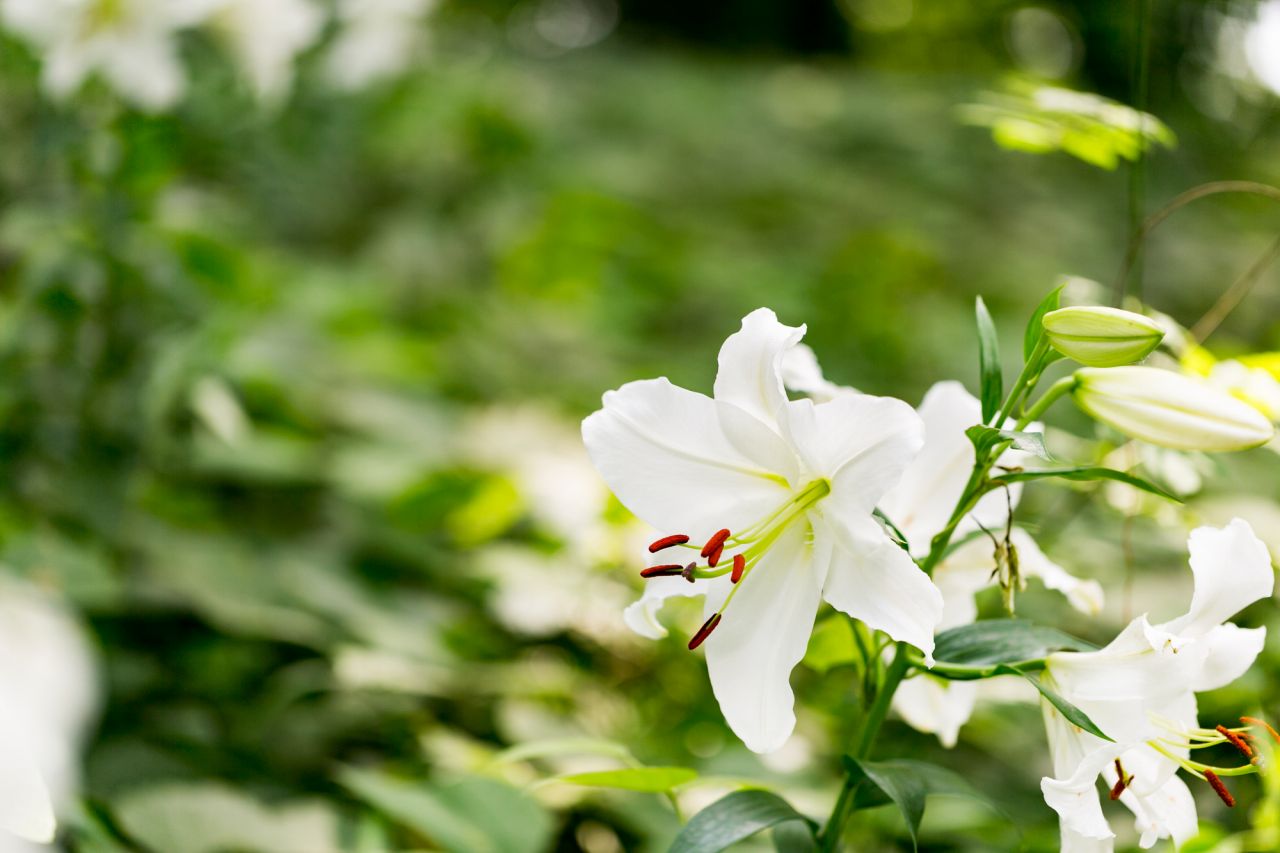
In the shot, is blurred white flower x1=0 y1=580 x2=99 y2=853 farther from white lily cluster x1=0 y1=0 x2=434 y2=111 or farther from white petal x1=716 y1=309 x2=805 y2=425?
white lily cluster x1=0 y1=0 x2=434 y2=111

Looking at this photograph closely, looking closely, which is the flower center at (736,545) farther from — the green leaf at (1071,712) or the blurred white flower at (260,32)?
the blurred white flower at (260,32)

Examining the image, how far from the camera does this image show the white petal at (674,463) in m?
0.55

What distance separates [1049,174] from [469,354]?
3161mm

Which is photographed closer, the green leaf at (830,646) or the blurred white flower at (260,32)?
the green leaf at (830,646)

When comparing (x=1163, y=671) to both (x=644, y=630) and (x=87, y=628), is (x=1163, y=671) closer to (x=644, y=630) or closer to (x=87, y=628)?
(x=644, y=630)

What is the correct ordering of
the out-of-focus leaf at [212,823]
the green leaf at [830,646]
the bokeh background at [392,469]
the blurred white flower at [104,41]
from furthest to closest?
the blurred white flower at [104,41], the bokeh background at [392,469], the out-of-focus leaf at [212,823], the green leaf at [830,646]

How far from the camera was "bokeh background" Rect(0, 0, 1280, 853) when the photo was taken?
97 centimetres

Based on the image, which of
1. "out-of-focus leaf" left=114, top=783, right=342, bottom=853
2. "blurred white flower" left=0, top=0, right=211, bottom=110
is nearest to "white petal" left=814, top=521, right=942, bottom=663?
"out-of-focus leaf" left=114, top=783, right=342, bottom=853

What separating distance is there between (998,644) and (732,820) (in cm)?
18

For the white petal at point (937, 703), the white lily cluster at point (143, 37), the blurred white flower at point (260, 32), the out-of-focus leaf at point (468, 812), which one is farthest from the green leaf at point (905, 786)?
the blurred white flower at point (260, 32)

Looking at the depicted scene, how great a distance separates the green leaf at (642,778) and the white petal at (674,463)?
160 millimetres

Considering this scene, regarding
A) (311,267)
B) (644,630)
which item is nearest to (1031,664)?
(644,630)

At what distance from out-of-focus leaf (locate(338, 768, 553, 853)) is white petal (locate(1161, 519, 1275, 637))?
57 centimetres

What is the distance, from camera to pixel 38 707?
742 millimetres
